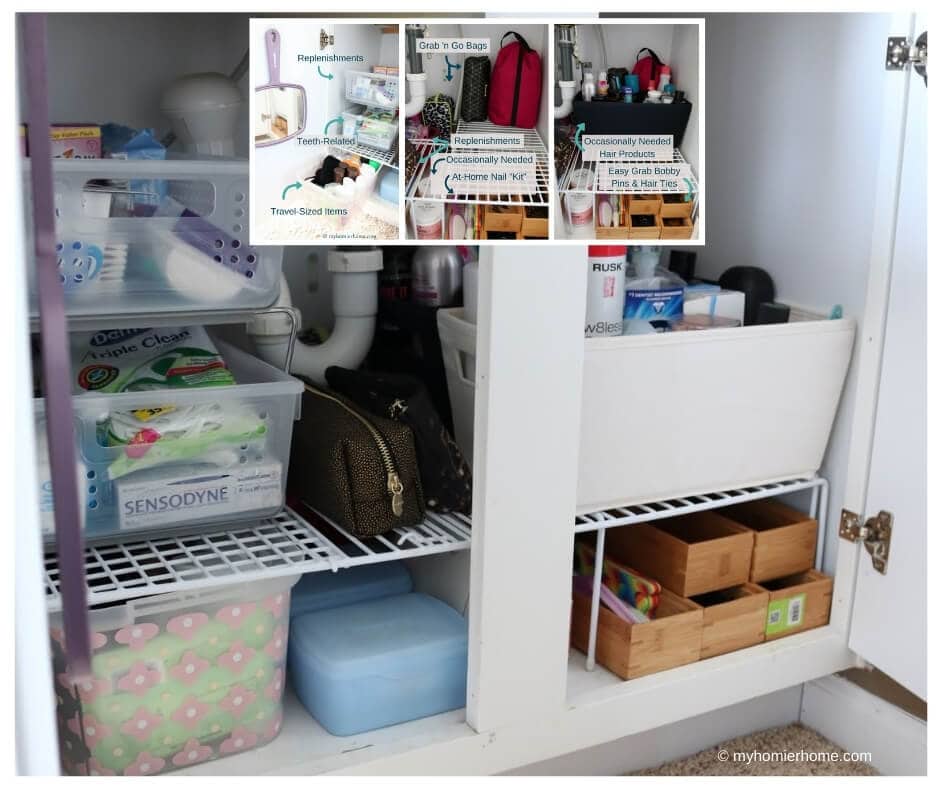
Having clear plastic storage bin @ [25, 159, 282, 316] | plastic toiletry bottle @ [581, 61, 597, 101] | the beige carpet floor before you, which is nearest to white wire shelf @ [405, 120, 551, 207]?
plastic toiletry bottle @ [581, 61, 597, 101]

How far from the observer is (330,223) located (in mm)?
859

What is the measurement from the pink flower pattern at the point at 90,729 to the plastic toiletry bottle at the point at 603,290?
782 mm

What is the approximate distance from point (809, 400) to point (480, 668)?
649 millimetres

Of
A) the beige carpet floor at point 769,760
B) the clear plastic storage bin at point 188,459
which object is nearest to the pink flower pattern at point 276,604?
the clear plastic storage bin at point 188,459

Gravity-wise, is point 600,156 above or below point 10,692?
above

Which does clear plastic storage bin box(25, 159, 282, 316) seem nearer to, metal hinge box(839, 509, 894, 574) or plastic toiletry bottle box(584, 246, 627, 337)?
plastic toiletry bottle box(584, 246, 627, 337)

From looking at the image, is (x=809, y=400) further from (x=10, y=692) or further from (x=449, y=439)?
(x=10, y=692)

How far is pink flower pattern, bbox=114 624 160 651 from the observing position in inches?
46.4

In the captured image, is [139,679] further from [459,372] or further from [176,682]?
[459,372]

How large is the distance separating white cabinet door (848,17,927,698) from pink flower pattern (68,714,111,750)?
107cm

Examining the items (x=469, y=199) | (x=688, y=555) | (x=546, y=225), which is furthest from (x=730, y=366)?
(x=469, y=199)

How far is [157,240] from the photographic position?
3.83 ft

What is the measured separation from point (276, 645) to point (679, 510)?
58 centimetres

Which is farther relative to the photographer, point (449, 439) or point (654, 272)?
point (654, 272)
